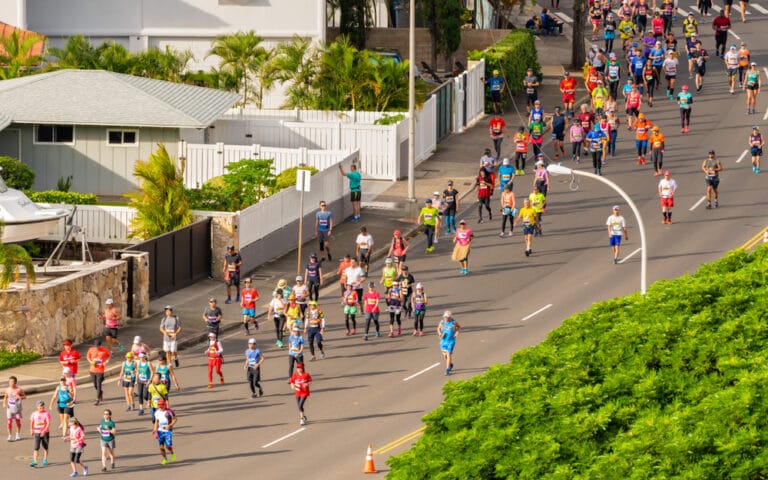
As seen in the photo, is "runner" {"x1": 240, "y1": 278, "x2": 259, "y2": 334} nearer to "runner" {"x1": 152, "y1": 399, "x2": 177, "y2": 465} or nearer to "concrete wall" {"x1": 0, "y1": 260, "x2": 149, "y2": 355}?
"concrete wall" {"x1": 0, "y1": 260, "x2": 149, "y2": 355}

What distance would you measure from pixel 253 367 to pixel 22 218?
9606 mm

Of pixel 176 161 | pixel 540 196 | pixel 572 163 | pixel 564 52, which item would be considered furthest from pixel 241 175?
pixel 564 52

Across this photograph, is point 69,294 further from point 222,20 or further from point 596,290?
point 222,20

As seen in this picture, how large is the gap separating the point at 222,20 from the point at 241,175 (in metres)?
17.7

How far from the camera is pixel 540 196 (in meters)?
51.2

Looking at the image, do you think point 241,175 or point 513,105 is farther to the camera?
point 513,105

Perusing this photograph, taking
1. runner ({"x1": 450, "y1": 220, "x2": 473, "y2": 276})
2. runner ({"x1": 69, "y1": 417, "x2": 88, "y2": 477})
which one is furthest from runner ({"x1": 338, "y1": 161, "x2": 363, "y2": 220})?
runner ({"x1": 69, "y1": 417, "x2": 88, "y2": 477})

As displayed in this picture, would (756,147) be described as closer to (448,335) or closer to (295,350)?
(448,335)

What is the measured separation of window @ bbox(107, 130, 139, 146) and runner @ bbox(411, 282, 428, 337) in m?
14.8

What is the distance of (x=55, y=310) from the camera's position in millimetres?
43125

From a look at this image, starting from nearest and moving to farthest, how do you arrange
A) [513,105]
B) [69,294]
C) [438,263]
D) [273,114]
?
[69,294] < [438,263] < [273,114] < [513,105]

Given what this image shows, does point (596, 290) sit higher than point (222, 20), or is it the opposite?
point (222, 20)

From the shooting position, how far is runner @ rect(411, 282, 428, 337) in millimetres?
43719

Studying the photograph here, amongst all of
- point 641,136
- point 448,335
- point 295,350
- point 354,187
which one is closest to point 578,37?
point 641,136
